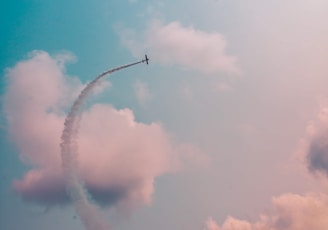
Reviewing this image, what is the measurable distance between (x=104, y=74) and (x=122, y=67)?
26.1 feet

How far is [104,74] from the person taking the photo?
648 ft

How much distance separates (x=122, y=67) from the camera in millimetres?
198125
